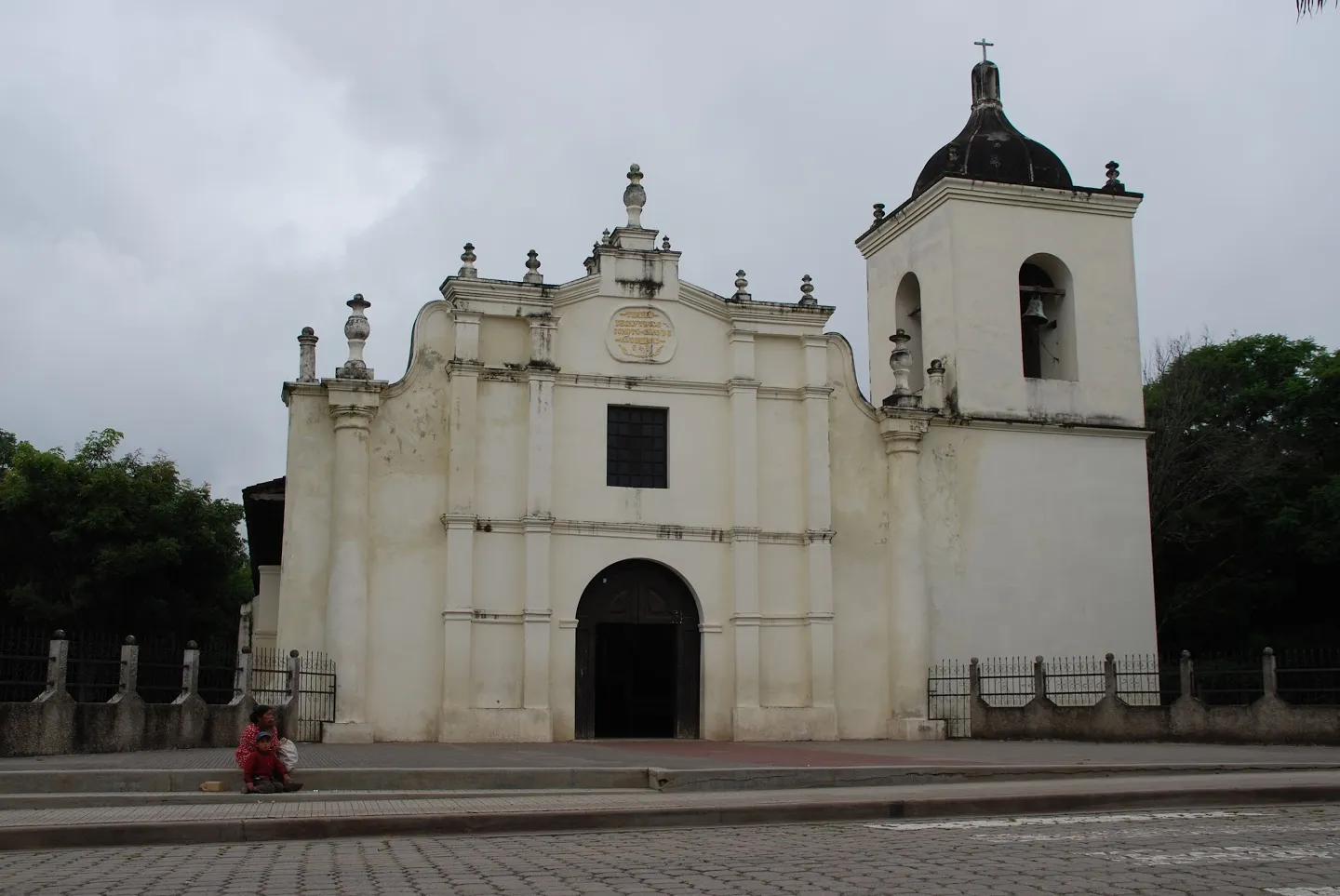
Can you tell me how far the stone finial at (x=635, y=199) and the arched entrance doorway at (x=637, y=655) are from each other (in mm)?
6063

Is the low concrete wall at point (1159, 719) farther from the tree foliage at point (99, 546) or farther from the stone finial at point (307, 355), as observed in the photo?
the tree foliage at point (99, 546)

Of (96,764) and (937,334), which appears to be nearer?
(96,764)

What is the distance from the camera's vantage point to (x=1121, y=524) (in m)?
25.8

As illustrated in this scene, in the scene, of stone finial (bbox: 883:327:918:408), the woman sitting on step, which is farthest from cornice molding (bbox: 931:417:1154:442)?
the woman sitting on step

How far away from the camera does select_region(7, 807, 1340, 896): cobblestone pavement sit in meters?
7.68

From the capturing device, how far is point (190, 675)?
18.1m

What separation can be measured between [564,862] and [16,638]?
1036 centimetres

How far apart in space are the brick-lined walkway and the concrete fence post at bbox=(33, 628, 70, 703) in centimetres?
525

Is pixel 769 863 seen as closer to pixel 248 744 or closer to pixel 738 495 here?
pixel 248 744

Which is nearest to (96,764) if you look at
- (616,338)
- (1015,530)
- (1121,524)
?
(616,338)

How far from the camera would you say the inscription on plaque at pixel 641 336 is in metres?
23.6

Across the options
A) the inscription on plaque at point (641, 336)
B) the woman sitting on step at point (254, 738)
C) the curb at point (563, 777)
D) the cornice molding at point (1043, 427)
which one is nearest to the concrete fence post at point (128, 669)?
the curb at point (563, 777)

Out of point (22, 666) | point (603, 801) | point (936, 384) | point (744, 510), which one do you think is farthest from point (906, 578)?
point (22, 666)

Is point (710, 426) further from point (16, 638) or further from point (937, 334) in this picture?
point (16, 638)
